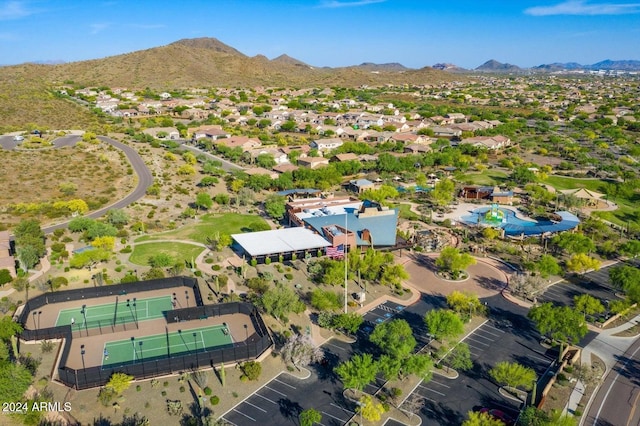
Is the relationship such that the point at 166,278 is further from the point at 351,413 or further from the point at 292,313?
the point at 351,413

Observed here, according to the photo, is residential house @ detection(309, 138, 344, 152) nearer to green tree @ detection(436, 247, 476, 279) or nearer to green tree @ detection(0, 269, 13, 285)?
green tree @ detection(436, 247, 476, 279)

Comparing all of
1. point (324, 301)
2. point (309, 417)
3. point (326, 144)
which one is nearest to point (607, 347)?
point (324, 301)

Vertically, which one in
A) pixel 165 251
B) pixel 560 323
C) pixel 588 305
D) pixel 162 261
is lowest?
pixel 165 251

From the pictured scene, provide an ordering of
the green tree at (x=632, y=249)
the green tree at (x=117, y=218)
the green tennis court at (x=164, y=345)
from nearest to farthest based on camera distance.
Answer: the green tennis court at (x=164, y=345) → the green tree at (x=632, y=249) → the green tree at (x=117, y=218)

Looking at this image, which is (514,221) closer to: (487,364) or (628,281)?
(628,281)

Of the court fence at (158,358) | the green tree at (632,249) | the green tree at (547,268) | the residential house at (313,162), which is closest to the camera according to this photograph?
the court fence at (158,358)

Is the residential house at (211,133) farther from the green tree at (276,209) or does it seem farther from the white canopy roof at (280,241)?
the white canopy roof at (280,241)

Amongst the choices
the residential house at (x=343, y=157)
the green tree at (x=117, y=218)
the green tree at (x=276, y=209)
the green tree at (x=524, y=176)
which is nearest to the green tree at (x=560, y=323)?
the green tree at (x=276, y=209)
